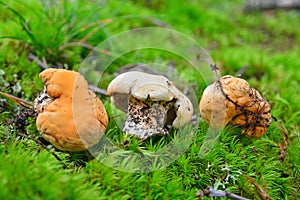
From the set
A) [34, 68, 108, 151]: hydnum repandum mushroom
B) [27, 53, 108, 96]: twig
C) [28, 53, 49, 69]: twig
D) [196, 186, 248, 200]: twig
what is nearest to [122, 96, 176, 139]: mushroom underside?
[34, 68, 108, 151]: hydnum repandum mushroom

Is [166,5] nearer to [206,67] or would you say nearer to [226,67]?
[226,67]

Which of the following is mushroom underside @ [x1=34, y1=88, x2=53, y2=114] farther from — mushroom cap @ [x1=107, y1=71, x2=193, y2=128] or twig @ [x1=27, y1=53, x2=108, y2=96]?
twig @ [x1=27, y1=53, x2=108, y2=96]

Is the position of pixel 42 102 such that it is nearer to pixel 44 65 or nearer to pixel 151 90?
pixel 151 90

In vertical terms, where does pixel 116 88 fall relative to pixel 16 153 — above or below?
above

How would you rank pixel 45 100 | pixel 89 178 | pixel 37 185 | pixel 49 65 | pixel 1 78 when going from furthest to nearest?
pixel 49 65 → pixel 1 78 → pixel 45 100 → pixel 89 178 → pixel 37 185

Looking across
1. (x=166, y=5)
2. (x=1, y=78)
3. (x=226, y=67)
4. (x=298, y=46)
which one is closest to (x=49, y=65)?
(x=1, y=78)

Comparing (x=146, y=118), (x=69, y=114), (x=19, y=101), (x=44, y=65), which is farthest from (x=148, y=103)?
(x=44, y=65)
